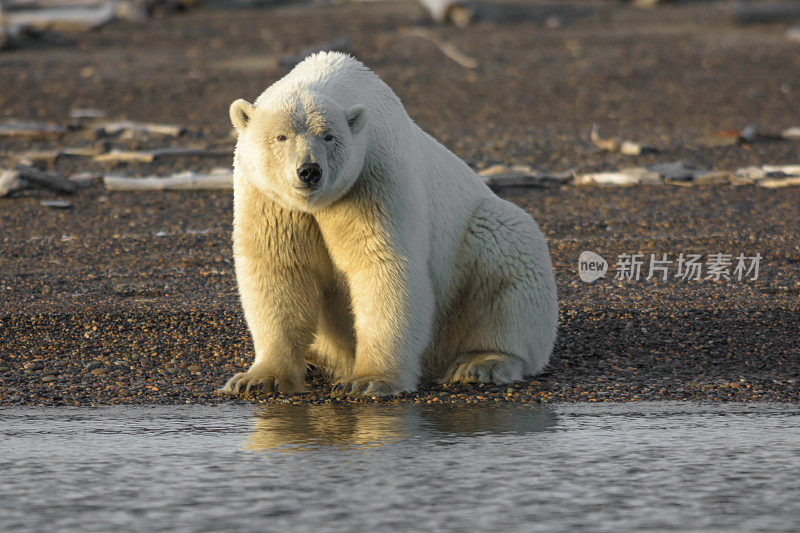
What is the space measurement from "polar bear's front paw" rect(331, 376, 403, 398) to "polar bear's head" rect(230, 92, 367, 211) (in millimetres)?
837

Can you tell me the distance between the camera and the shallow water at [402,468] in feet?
13.6

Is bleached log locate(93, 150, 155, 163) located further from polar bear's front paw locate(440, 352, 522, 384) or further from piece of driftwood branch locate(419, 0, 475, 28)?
piece of driftwood branch locate(419, 0, 475, 28)

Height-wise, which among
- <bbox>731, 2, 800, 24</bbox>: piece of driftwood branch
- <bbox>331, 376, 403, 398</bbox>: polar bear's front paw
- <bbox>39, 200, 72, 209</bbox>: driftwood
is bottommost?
<bbox>331, 376, 403, 398</bbox>: polar bear's front paw

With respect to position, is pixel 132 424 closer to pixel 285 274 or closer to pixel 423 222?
pixel 285 274

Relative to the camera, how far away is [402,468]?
15.3 ft

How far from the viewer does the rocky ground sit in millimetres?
6430

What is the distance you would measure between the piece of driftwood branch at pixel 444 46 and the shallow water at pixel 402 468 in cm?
1295

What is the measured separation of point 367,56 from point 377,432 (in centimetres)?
1386

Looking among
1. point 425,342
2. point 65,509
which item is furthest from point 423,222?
→ point 65,509

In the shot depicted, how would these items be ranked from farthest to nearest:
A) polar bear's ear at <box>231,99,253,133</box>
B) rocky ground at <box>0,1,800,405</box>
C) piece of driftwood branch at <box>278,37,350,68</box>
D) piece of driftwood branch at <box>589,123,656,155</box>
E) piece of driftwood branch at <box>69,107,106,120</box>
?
piece of driftwood branch at <box>278,37,350,68</box> < piece of driftwood branch at <box>69,107,106,120</box> < piece of driftwood branch at <box>589,123,656,155</box> < rocky ground at <box>0,1,800,405</box> < polar bear's ear at <box>231,99,253,133</box>

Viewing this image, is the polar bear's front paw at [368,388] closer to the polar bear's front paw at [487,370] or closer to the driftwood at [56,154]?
the polar bear's front paw at [487,370]

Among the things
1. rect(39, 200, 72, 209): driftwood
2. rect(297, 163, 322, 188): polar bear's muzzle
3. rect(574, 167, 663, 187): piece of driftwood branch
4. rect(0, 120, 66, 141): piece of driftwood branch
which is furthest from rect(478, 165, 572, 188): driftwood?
rect(297, 163, 322, 188): polar bear's muzzle

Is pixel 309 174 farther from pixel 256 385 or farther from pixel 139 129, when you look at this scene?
pixel 139 129

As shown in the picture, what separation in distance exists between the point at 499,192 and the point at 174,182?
3.04 meters
